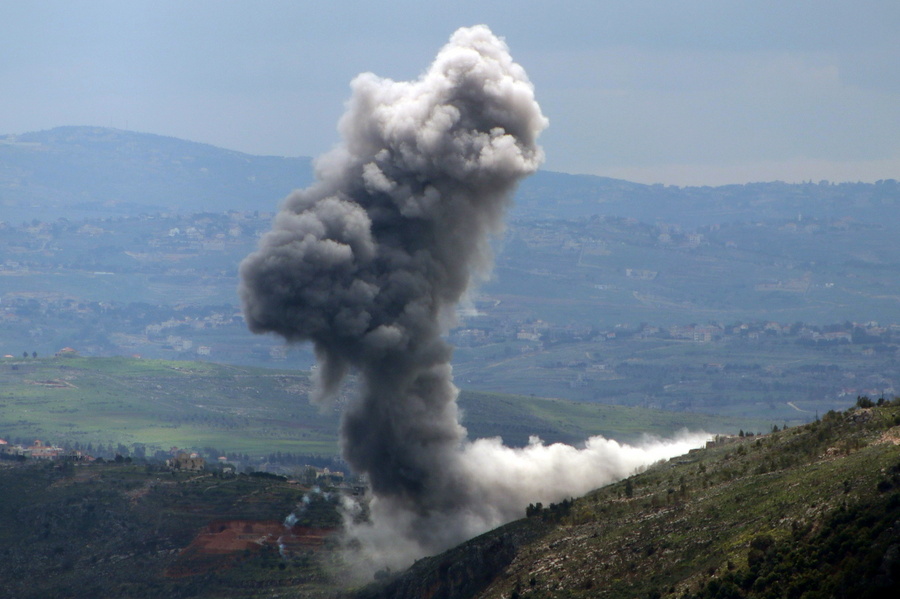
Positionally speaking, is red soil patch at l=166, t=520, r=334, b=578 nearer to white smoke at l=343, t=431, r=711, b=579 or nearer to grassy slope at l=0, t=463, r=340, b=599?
grassy slope at l=0, t=463, r=340, b=599

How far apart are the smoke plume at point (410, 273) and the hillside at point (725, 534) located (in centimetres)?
911

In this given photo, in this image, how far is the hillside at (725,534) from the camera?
57.2 metres

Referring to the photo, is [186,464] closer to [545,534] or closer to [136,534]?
[136,534]

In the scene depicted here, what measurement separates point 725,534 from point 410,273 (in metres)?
36.7

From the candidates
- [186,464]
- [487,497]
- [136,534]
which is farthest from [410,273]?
[186,464]

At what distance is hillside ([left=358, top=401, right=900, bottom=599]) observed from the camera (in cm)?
5716

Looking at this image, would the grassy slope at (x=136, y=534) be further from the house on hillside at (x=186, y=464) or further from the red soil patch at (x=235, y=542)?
the house on hillside at (x=186, y=464)

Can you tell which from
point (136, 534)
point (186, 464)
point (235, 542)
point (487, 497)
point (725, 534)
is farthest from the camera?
point (186, 464)

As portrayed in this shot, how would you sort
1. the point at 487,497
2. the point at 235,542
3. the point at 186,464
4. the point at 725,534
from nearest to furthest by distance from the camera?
the point at 725,534
the point at 487,497
the point at 235,542
the point at 186,464

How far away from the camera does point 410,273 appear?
9681cm

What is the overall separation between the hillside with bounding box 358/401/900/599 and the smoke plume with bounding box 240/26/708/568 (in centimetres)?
911

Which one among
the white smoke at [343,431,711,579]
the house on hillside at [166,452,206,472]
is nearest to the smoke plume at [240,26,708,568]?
the white smoke at [343,431,711,579]

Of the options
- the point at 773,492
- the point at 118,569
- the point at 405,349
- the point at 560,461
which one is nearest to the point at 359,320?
the point at 405,349

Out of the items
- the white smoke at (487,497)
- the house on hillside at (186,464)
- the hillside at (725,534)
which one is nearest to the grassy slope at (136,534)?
the white smoke at (487,497)
